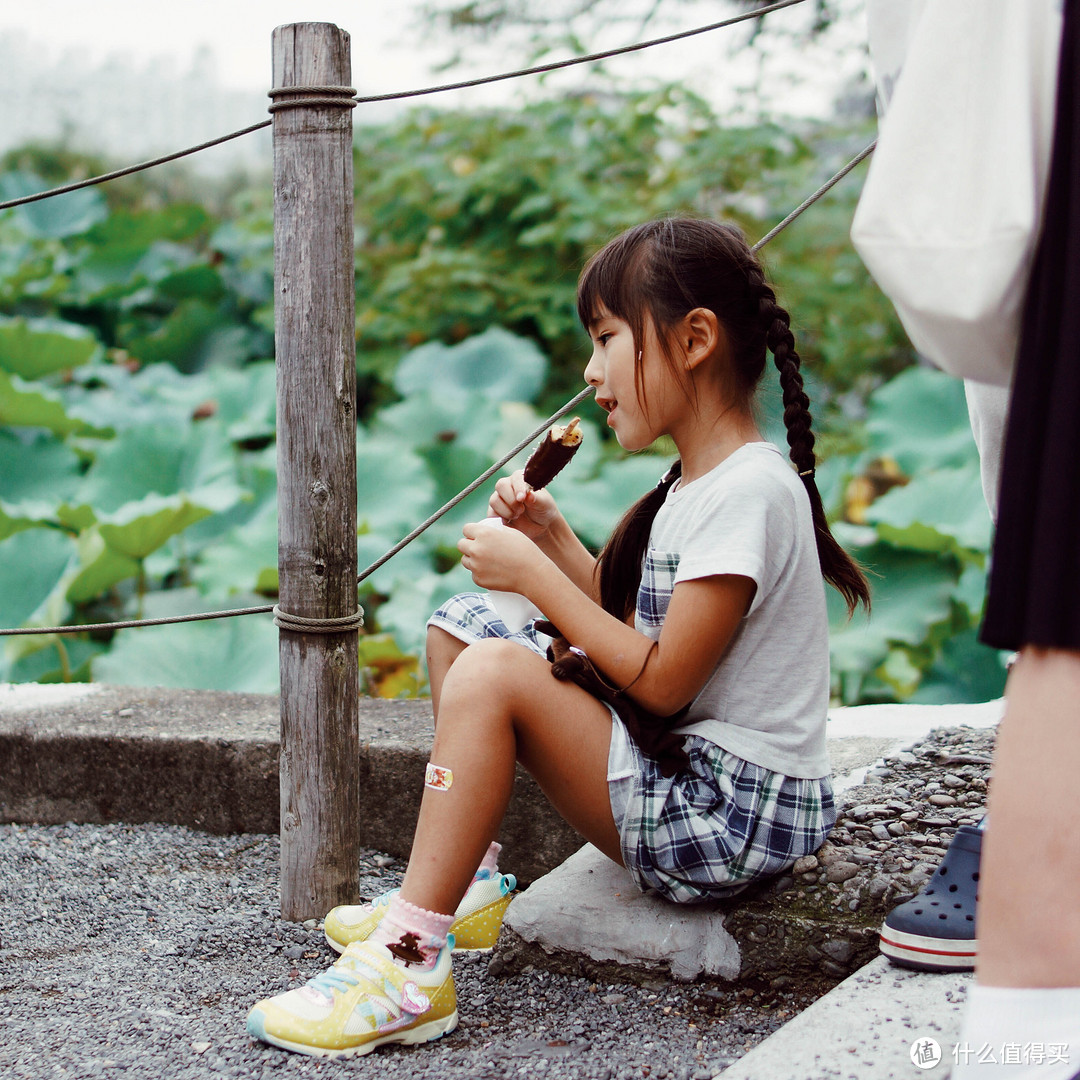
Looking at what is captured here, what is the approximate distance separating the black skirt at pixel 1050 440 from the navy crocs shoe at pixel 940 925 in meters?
0.47


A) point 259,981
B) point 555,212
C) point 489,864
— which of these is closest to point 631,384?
point 489,864

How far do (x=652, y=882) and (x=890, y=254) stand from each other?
0.79 meters

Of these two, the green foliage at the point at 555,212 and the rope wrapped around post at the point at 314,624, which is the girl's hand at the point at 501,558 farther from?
the green foliage at the point at 555,212

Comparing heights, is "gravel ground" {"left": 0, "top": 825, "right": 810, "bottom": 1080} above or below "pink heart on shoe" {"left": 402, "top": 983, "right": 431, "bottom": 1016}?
below

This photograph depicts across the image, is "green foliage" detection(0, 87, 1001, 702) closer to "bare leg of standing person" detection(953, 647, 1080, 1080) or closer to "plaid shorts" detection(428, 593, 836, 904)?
"plaid shorts" detection(428, 593, 836, 904)

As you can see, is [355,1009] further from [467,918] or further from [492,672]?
[492,672]

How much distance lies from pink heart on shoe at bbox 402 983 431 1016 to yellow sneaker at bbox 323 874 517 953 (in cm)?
20

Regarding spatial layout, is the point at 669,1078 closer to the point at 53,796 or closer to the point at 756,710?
the point at 756,710

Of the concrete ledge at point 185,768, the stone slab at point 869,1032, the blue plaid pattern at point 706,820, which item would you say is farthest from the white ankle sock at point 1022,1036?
the concrete ledge at point 185,768

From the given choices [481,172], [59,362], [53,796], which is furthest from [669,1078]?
[481,172]

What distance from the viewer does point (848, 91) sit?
5312 millimetres

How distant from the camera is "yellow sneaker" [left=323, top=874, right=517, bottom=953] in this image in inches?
55.8

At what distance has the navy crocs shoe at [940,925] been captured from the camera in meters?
1.15

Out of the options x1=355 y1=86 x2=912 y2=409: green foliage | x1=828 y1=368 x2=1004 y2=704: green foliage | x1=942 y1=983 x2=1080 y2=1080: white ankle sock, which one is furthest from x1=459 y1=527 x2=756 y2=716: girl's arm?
x1=355 y1=86 x2=912 y2=409: green foliage
